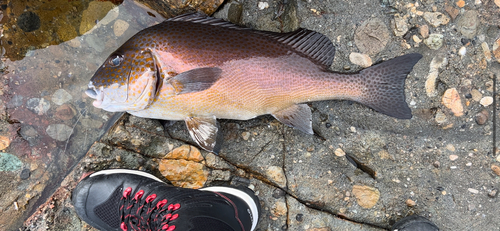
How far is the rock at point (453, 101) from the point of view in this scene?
107 inches

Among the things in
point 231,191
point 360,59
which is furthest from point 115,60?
point 360,59

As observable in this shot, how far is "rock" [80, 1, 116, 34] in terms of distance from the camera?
285 centimetres

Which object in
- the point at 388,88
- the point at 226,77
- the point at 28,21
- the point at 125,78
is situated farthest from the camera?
the point at 28,21

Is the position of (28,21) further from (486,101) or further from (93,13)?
(486,101)

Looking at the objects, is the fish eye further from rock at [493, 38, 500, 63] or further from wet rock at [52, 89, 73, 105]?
rock at [493, 38, 500, 63]

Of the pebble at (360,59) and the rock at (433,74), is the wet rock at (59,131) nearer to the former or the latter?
the pebble at (360,59)

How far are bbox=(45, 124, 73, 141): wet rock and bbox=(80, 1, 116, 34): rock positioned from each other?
0.99m

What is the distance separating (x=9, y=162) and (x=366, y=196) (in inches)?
138

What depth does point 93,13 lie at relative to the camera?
286 centimetres

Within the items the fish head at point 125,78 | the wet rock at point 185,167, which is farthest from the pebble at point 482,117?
the fish head at point 125,78

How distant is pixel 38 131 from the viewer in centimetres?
283

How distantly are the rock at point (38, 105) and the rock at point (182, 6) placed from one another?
56.9 inches

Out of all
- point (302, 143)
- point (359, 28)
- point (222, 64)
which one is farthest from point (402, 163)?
point (222, 64)

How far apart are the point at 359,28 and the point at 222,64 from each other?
1410 millimetres
